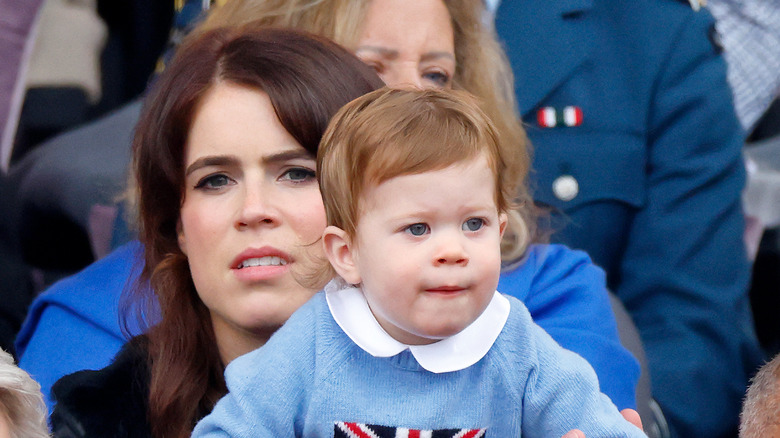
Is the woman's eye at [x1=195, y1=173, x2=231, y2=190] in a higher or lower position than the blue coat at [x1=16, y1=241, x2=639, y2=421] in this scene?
higher

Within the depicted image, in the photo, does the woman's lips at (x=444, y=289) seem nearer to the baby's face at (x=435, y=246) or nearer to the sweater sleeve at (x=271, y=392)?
the baby's face at (x=435, y=246)

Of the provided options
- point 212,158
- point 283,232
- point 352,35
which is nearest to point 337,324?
point 283,232

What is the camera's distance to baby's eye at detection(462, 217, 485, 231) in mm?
1097

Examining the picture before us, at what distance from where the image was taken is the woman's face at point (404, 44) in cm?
185

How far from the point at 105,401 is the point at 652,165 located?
1412 millimetres

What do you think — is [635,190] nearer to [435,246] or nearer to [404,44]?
[404,44]

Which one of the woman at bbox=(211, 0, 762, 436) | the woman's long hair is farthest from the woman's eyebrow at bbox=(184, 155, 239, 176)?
the woman at bbox=(211, 0, 762, 436)

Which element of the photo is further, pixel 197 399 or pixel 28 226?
pixel 28 226

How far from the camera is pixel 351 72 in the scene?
58.7 inches

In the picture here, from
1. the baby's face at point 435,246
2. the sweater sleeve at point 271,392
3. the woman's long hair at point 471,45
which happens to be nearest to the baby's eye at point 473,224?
the baby's face at point 435,246

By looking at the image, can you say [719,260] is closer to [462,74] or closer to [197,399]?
[462,74]

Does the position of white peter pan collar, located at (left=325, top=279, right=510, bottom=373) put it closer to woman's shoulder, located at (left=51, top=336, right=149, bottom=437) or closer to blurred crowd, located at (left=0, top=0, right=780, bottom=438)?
woman's shoulder, located at (left=51, top=336, right=149, bottom=437)

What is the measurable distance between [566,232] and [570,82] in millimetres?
339

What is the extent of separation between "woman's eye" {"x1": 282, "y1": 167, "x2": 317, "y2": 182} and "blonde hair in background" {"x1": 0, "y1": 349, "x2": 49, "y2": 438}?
1.38 feet
